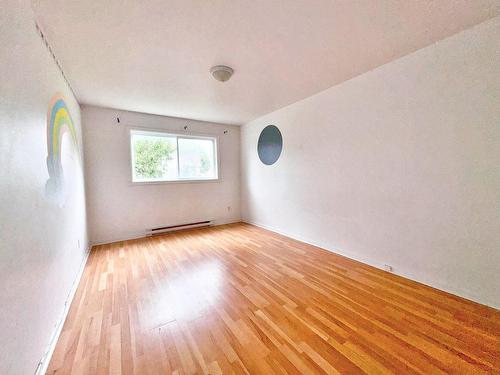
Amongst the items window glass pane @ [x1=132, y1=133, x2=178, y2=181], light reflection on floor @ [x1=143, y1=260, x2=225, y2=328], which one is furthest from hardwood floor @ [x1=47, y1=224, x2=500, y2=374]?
window glass pane @ [x1=132, y1=133, x2=178, y2=181]

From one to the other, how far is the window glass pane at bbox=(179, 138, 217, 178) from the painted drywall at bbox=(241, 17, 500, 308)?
2.33m

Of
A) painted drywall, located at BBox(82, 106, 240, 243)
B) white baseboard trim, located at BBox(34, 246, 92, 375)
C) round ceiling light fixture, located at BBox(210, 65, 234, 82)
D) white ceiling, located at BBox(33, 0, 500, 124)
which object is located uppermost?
white ceiling, located at BBox(33, 0, 500, 124)

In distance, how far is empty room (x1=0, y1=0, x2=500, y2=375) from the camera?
1.21 metres

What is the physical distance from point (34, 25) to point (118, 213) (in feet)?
9.48

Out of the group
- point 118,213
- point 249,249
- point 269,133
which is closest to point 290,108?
point 269,133

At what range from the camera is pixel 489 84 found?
1642 millimetres

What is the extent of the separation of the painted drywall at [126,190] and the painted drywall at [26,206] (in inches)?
74.6

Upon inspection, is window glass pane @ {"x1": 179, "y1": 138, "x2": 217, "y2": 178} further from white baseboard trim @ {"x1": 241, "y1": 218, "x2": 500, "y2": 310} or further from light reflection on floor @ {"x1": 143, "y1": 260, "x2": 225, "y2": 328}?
white baseboard trim @ {"x1": 241, "y1": 218, "x2": 500, "y2": 310}

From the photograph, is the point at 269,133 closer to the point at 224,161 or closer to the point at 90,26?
the point at 224,161

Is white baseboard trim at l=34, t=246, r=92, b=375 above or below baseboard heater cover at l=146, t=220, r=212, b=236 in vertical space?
below

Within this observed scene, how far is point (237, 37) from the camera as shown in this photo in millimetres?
1762

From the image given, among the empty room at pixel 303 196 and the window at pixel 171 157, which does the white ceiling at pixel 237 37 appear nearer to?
the empty room at pixel 303 196

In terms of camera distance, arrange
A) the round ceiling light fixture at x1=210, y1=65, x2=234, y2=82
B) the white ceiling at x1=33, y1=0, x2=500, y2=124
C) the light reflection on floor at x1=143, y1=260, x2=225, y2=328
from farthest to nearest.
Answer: the round ceiling light fixture at x1=210, y1=65, x2=234, y2=82, the light reflection on floor at x1=143, y1=260, x2=225, y2=328, the white ceiling at x1=33, y1=0, x2=500, y2=124

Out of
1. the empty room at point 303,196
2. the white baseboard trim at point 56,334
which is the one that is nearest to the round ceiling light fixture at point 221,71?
the empty room at point 303,196
